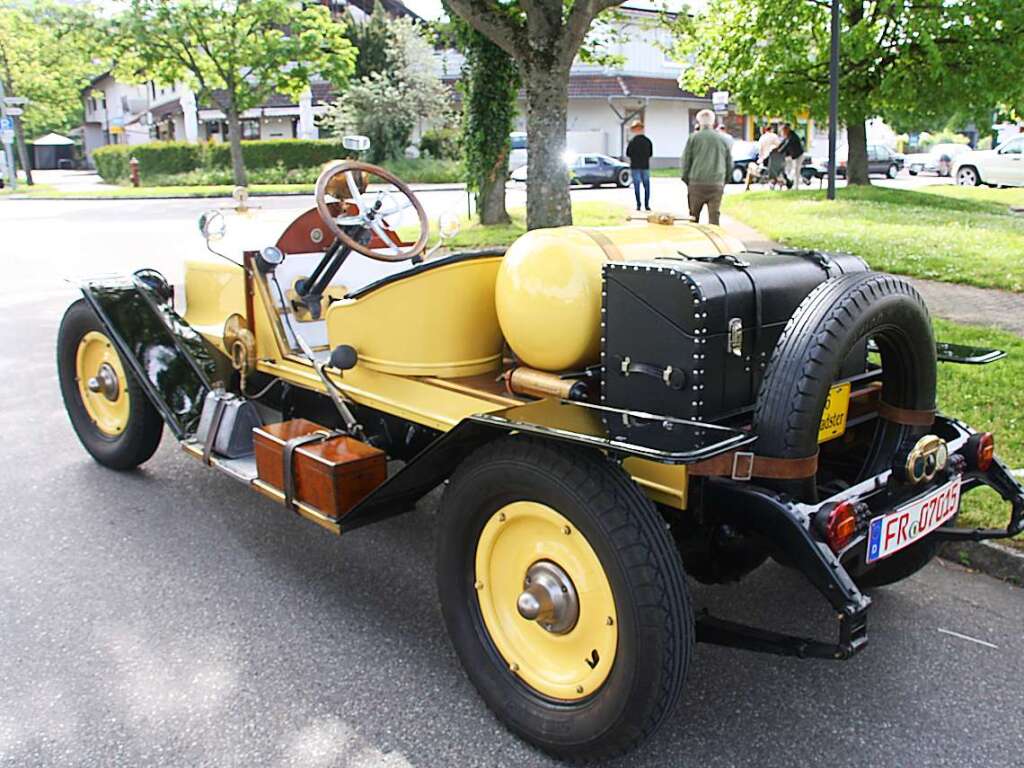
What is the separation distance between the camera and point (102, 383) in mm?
4730

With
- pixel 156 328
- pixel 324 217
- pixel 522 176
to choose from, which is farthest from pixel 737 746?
pixel 522 176

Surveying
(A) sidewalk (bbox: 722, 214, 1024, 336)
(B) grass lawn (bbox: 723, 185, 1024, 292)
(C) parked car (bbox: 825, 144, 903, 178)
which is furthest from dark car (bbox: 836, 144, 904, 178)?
(A) sidewalk (bbox: 722, 214, 1024, 336)

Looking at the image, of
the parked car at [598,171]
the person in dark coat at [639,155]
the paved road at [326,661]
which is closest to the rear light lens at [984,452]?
the paved road at [326,661]

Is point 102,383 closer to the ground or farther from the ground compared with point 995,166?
closer to the ground

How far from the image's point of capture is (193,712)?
2746 millimetres

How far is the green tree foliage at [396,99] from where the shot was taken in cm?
3080

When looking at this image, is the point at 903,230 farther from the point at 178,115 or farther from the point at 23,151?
the point at 178,115

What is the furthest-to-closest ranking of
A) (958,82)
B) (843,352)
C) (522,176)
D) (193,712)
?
(522,176) → (958,82) → (193,712) → (843,352)

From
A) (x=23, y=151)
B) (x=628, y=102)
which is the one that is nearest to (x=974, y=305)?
(x=628, y=102)

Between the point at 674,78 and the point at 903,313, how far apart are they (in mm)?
42676

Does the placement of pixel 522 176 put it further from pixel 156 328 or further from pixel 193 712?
pixel 193 712

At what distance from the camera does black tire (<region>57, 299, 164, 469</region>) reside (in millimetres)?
4566

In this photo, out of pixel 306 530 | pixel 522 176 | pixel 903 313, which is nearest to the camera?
pixel 903 313

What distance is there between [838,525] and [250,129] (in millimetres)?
44882
